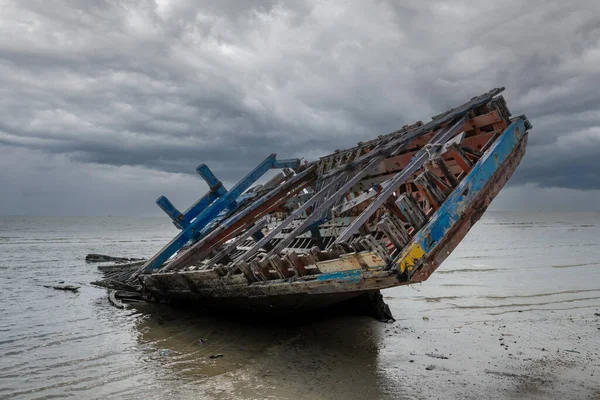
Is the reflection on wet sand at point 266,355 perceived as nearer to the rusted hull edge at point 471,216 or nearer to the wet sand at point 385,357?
the wet sand at point 385,357

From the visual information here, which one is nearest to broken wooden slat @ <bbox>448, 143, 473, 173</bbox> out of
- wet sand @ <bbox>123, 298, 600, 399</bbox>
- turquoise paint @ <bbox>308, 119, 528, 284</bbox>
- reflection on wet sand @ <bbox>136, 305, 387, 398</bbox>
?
turquoise paint @ <bbox>308, 119, 528, 284</bbox>

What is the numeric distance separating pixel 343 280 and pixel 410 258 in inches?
34.3

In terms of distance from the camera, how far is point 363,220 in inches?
212

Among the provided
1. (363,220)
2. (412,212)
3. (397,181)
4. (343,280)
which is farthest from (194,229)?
(412,212)

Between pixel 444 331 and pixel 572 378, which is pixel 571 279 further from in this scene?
pixel 572 378

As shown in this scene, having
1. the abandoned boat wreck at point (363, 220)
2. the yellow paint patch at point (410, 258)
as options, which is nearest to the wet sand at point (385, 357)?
the abandoned boat wreck at point (363, 220)

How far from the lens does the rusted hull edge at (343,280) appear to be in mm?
4562

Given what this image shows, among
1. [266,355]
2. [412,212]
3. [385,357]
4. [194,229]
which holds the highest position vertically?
[194,229]

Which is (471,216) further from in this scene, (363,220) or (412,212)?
(363,220)

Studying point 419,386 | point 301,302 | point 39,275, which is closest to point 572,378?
point 419,386

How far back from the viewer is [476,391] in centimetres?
479

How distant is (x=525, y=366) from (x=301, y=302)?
3168mm

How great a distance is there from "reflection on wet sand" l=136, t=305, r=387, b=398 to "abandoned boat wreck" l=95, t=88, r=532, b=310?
23.2 inches

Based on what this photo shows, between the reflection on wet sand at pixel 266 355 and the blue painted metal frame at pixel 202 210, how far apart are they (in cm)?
152
